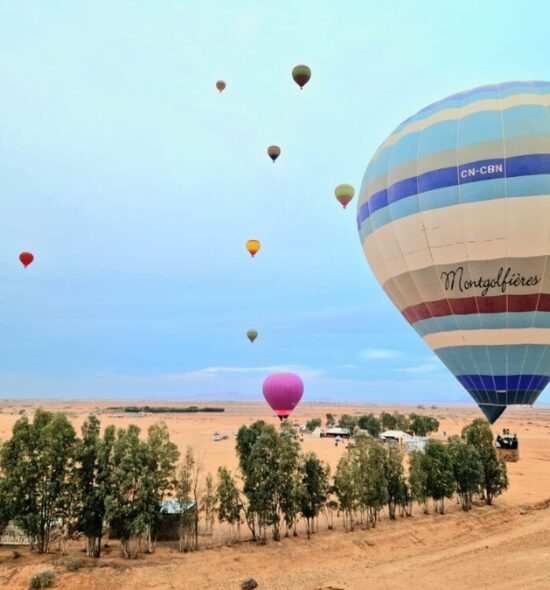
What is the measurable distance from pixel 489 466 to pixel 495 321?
21031mm

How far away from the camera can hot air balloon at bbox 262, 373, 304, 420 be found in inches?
2250

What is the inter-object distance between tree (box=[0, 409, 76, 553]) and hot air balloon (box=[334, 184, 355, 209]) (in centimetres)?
2691

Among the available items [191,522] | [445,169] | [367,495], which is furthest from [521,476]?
[445,169]

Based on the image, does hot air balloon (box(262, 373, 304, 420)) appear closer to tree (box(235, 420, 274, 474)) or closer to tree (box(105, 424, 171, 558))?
tree (box(235, 420, 274, 474))

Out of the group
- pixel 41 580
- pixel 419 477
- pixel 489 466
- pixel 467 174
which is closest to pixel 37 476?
pixel 41 580

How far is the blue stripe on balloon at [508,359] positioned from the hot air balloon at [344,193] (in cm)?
2028

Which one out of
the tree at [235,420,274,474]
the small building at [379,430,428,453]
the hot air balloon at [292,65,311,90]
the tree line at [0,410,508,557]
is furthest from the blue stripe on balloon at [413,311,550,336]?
the small building at [379,430,428,453]

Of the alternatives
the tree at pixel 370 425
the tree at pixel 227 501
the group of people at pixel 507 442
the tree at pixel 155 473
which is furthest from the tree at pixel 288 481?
the tree at pixel 370 425

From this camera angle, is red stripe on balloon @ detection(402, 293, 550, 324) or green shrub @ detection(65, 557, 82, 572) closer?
red stripe on balloon @ detection(402, 293, 550, 324)

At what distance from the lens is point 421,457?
36.0 meters

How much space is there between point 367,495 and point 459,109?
2372 centimetres

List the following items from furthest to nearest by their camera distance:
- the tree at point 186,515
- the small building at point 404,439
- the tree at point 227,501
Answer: the small building at point 404,439 < the tree at point 227,501 < the tree at point 186,515

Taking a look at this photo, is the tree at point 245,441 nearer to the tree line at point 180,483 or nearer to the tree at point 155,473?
the tree line at point 180,483

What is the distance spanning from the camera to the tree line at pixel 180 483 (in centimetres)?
2666
